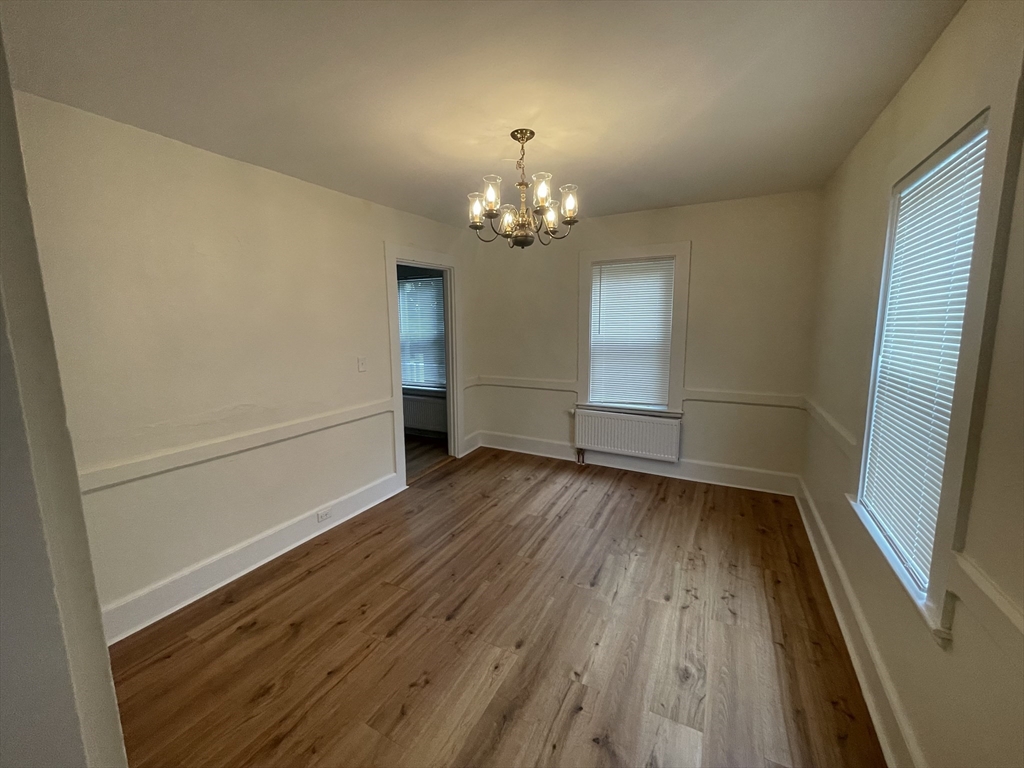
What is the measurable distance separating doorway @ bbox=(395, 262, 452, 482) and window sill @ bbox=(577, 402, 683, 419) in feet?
5.62

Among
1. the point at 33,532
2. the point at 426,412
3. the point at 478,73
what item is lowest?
the point at 426,412

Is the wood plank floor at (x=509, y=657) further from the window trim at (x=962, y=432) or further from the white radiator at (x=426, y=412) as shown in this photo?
the white radiator at (x=426, y=412)

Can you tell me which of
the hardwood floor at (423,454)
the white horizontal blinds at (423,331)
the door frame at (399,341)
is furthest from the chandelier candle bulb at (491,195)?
the white horizontal blinds at (423,331)

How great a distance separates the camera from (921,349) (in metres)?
1.54

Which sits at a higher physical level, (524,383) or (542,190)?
(542,190)

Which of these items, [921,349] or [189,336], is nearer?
[921,349]

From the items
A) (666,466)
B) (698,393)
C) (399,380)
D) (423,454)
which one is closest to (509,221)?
(399,380)

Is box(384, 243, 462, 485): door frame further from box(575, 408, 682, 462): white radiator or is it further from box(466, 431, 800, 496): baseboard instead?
box(575, 408, 682, 462): white radiator

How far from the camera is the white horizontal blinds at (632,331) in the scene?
12.6ft

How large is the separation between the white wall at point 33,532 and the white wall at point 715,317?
388 centimetres

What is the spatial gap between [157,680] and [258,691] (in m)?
0.47

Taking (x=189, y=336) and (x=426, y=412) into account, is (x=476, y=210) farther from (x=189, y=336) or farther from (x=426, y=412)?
(x=426, y=412)

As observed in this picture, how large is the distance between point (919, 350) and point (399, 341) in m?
3.17

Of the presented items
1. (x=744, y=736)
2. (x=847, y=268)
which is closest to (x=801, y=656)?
(x=744, y=736)
